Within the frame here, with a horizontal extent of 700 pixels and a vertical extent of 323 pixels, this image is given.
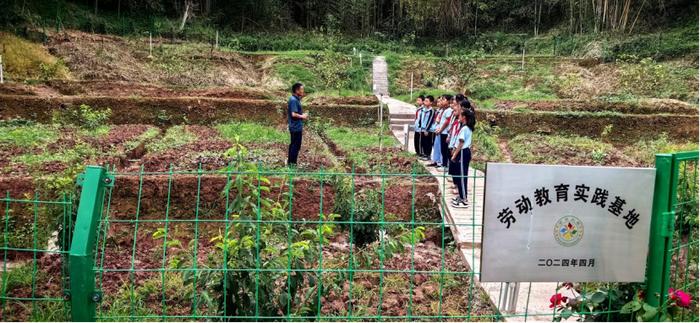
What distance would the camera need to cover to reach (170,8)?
100ft

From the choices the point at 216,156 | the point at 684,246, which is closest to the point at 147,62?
the point at 216,156

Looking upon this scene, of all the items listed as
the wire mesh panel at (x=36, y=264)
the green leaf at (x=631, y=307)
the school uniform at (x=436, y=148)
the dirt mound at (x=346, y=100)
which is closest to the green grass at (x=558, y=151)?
the school uniform at (x=436, y=148)

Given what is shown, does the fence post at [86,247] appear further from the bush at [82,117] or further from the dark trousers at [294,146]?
the bush at [82,117]

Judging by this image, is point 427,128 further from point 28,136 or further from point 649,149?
point 28,136

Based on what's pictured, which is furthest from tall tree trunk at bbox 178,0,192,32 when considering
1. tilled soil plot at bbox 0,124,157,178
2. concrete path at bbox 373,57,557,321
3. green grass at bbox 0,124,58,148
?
concrete path at bbox 373,57,557,321

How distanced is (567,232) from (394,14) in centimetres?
3305

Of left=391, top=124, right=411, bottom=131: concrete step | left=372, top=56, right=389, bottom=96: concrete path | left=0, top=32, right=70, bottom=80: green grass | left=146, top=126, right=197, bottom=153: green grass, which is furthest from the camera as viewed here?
left=372, top=56, right=389, bottom=96: concrete path

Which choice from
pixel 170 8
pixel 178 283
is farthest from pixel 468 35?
pixel 178 283

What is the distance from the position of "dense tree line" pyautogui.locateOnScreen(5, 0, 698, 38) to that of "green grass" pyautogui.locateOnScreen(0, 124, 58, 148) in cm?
1860

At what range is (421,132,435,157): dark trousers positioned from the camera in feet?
31.7

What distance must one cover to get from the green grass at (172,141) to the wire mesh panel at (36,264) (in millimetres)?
3253

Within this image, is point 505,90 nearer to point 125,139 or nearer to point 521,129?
point 521,129

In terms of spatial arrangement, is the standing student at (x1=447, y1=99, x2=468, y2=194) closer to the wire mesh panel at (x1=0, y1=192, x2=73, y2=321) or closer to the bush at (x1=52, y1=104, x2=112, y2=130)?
the wire mesh panel at (x1=0, y1=192, x2=73, y2=321)

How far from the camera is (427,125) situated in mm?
9320
